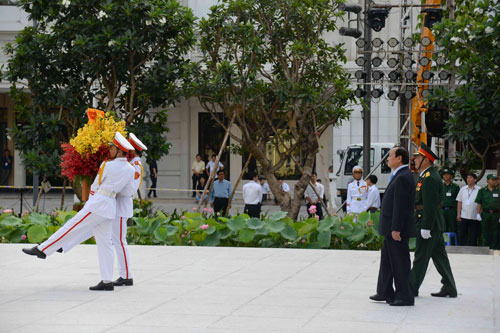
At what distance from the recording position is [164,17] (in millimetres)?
19469

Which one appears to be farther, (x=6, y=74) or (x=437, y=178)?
(x=6, y=74)

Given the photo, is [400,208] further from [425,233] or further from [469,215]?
[469,215]

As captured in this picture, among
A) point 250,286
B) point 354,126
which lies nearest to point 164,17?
point 250,286

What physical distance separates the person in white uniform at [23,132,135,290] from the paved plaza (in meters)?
0.40

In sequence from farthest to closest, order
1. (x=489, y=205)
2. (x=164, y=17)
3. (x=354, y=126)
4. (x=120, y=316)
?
(x=354, y=126)
(x=164, y=17)
(x=489, y=205)
(x=120, y=316)

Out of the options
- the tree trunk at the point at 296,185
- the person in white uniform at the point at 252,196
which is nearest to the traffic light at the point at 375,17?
the tree trunk at the point at 296,185

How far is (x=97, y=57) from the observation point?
1975cm

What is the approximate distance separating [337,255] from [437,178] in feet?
14.1

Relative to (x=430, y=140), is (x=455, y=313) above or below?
below

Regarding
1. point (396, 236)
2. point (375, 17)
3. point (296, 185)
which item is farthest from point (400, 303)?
point (375, 17)

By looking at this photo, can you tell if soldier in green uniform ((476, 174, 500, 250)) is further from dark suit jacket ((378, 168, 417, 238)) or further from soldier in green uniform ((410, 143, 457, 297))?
dark suit jacket ((378, 168, 417, 238))

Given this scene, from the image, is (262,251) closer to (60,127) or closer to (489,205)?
(489,205)

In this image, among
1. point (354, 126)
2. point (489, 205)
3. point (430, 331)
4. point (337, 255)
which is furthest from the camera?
point (354, 126)

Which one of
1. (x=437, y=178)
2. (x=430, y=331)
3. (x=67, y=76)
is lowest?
(x=430, y=331)
